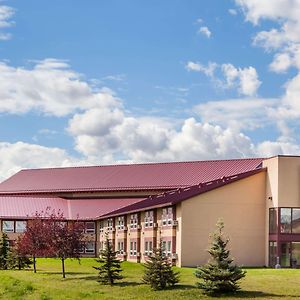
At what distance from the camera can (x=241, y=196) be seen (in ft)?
164

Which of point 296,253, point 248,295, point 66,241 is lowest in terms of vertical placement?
point 296,253

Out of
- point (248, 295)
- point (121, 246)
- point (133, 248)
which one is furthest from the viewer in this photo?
point (121, 246)

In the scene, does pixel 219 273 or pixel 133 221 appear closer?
pixel 219 273

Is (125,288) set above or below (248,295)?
below

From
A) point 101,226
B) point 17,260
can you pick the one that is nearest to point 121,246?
point 101,226

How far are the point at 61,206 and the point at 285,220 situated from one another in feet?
115

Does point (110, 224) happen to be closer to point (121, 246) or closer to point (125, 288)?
point (121, 246)

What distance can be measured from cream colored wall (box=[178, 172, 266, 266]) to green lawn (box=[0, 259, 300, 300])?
27.2ft

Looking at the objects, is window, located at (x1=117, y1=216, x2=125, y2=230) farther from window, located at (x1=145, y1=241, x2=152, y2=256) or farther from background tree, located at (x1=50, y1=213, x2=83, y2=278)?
background tree, located at (x1=50, y1=213, x2=83, y2=278)

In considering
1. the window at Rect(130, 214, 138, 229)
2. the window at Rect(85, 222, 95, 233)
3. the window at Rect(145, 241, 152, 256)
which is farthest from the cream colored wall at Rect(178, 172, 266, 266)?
the window at Rect(85, 222, 95, 233)

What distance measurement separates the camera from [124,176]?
267 feet

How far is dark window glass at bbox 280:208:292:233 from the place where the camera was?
161ft

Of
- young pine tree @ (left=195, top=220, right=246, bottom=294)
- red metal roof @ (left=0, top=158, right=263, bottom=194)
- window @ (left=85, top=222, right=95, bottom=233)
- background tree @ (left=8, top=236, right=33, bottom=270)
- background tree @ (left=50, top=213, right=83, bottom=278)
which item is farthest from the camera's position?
red metal roof @ (left=0, top=158, right=263, bottom=194)

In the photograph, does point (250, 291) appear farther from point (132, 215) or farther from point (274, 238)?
point (132, 215)
